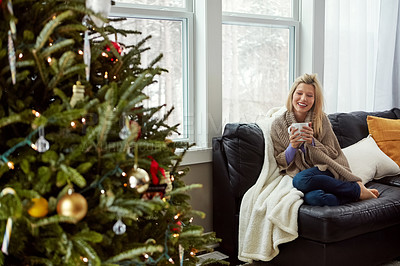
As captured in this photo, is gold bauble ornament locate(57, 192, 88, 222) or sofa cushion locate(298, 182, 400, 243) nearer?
gold bauble ornament locate(57, 192, 88, 222)

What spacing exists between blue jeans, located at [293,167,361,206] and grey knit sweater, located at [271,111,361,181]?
0.36 feet

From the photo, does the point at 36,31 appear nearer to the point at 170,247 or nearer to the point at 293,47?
the point at 170,247

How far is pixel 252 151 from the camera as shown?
9.42 ft

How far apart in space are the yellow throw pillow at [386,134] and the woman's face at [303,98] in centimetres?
83

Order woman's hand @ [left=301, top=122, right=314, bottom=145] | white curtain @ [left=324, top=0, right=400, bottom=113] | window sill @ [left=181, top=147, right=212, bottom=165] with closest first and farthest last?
woman's hand @ [left=301, top=122, right=314, bottom=145]
window sill @ [left=181, top=147, right=212, bottom=165]
white curtain @ [left=324, top=0, right=400, bottom=113]

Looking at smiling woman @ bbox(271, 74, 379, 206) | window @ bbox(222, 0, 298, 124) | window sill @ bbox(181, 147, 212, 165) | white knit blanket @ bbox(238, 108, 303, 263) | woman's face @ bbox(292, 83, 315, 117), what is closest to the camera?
white knit blanket @ bbox(238, 108, 303, 263)

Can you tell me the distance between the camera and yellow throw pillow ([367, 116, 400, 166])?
3.40m

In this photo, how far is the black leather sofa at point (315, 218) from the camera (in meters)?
2.39

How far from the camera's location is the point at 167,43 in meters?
3.10

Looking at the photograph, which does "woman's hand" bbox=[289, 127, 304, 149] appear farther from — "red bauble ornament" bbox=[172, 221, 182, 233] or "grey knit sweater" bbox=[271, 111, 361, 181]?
"red bauble ornament" bbox=[172, 221, 182, 233]

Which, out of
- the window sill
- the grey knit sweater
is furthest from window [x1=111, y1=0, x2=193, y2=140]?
the grey knit sweater

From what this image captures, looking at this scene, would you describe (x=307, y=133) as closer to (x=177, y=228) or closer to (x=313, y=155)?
(x=313, y=155)

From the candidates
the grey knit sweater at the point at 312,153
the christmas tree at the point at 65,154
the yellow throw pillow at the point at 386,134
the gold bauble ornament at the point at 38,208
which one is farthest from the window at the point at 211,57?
the gold bauble ornament at the point at 38,208

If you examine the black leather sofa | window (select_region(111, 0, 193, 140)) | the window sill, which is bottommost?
the black leather sofa
